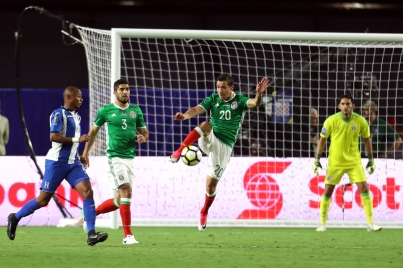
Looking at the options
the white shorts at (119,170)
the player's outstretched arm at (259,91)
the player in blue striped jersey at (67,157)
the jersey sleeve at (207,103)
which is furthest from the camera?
the jersey sleeve at (207,103)

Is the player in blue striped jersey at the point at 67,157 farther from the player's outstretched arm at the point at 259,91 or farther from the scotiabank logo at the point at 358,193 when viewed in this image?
the scotiabank logo at the point at 358,193

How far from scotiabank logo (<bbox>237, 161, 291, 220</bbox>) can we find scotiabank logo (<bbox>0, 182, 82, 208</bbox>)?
2.59 metres

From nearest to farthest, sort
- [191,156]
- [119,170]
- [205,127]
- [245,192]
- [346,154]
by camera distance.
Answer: [119,170], [191,156], [205,127], [346,154], [245,192]

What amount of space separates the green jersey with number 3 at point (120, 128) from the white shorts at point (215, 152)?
5.16 ft

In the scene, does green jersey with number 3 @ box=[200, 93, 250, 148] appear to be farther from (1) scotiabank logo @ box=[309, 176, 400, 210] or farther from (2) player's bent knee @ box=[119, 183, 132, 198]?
(1) scotiabank logo @ box=[309, 176, 400, 210]

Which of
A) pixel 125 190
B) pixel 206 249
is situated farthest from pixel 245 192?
pixel 206 249

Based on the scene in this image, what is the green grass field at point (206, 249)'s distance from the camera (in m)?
7.43

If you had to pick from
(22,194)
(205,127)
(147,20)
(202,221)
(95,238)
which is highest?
(147,20)

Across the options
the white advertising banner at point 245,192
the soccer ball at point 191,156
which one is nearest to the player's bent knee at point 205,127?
the soccer ball at point 191,156

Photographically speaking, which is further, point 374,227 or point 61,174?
point 374,227

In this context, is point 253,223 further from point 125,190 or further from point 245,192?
point 125,190

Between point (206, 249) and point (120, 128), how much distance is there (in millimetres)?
1681

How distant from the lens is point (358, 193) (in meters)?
13.8

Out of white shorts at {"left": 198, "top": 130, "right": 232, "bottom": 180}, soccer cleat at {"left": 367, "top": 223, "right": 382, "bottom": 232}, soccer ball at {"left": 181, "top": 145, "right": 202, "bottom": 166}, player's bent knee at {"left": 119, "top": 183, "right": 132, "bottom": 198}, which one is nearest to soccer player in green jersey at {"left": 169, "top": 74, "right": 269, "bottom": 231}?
white shorts at {"left": 198, "top": 130, "right": 232, "bottom": 180}
